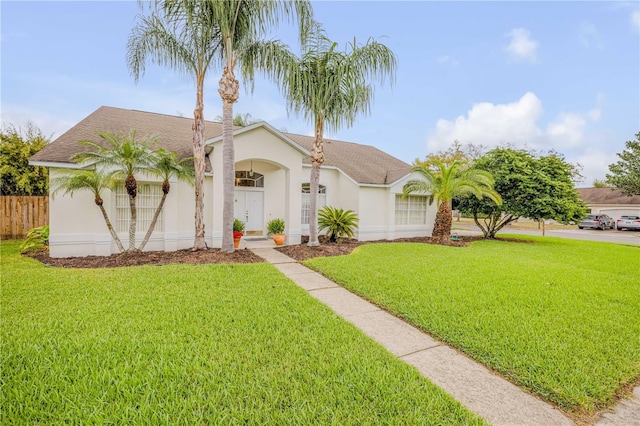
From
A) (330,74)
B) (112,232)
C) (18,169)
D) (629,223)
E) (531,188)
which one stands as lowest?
(629,223)

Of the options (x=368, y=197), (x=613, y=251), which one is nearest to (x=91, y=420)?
(x=368, y=197)

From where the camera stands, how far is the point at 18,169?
664 inches

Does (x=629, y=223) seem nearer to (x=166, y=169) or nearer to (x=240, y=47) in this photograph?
(x=240, y=47)

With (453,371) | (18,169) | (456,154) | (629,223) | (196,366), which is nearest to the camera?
(196,366)

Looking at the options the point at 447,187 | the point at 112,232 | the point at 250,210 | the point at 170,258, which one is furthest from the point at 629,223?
the point at 112,232

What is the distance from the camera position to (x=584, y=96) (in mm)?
13617

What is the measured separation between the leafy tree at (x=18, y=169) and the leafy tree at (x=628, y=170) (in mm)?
48343

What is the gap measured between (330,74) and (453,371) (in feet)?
35.5

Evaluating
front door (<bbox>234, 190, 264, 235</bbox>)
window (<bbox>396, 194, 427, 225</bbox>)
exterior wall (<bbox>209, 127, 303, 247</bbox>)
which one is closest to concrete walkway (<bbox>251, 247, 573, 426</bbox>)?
exterior wall (<bbox>209, 127, 303, 247</bbox>)

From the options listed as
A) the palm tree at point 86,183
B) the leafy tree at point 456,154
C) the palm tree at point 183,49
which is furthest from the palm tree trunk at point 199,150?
the leafy tree at point 456,154

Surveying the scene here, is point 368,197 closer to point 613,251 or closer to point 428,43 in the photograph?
point 428,43

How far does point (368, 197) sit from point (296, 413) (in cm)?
1345

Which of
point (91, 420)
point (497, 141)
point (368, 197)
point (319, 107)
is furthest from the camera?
point (497, 141)

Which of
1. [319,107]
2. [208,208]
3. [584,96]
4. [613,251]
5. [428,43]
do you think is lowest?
[613,251]
